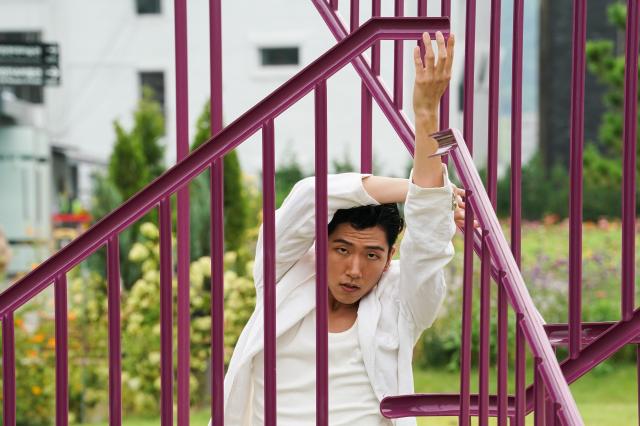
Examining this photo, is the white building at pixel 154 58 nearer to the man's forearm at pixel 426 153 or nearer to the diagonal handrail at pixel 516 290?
the man's forearm at pixel 426 153

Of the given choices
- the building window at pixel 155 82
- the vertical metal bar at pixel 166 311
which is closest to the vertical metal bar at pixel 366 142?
the vertical metal bar at pixel 166 311

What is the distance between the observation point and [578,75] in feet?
7.56

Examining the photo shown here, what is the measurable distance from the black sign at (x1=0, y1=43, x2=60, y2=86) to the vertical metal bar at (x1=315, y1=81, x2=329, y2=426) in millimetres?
9128

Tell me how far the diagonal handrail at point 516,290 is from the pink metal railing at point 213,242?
0.73 ft

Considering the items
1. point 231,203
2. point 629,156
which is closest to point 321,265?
point 629,156

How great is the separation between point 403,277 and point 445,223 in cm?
17

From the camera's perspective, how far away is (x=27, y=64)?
11.0 m

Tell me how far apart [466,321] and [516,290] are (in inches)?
5.6

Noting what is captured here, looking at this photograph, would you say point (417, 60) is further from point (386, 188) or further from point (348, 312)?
point (348, 312)

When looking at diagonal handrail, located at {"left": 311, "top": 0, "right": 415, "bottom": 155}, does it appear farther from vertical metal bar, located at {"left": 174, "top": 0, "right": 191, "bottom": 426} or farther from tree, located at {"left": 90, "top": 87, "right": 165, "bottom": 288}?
tree, located at {"left": 90, "top": 87, "right": 165, "bottom": 288}

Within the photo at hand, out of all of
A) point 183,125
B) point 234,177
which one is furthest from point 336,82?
point 183,125

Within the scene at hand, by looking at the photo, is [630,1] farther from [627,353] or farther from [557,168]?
[557,168]

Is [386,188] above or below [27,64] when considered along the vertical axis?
below

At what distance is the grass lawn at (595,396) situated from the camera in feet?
24.2
